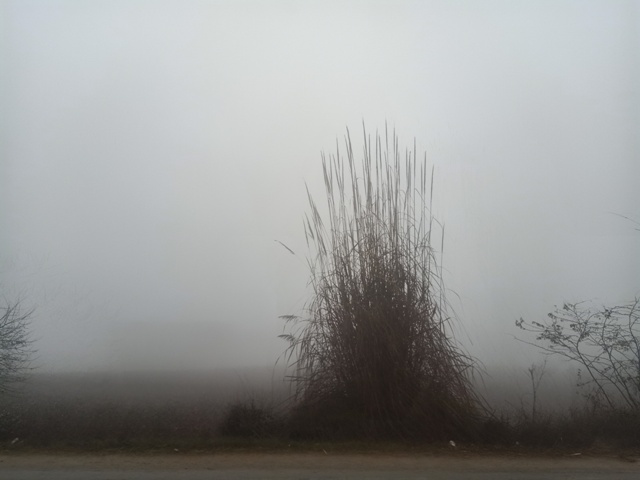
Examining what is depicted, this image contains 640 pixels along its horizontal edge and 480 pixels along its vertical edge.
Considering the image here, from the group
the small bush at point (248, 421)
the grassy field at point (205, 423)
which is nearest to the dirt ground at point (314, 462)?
the grassy field at point (205, 423)

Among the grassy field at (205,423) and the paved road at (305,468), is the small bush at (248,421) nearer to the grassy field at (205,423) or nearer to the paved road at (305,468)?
the grassy field at (205,423)

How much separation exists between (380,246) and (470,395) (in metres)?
2.06

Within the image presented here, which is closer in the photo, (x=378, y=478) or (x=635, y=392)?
(x=378, y=478)

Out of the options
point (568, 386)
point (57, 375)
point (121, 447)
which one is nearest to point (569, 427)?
point (568, 386)

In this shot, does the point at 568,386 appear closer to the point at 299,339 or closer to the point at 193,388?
the point at 299,339

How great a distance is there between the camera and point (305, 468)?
6402 mm

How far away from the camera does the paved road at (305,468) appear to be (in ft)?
20.1

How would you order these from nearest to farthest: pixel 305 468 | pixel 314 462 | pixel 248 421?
pixel 305 468 < pixel 314 462 < pixel 248 421

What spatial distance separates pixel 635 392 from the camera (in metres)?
7.94

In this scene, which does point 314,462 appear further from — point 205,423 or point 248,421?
point 205,423

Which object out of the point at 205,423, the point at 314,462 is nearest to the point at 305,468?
the point at 314,462

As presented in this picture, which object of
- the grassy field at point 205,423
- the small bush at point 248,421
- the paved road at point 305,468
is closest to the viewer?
the paved road at point 305,468

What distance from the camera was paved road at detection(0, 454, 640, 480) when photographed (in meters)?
6.11

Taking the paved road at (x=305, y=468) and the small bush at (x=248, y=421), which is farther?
the small bush at (x=248, y=421)
